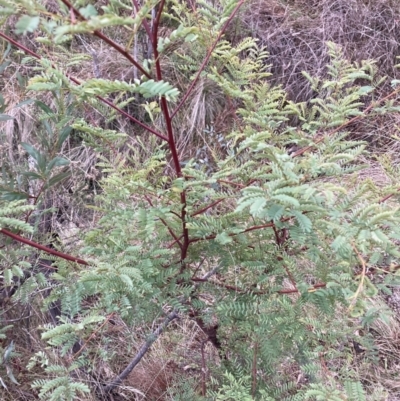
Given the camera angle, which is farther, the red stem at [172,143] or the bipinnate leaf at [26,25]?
the red stem at [172,143]

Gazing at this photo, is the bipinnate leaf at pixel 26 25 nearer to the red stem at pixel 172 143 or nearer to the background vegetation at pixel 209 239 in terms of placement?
the background vegetation at pixel 209 239

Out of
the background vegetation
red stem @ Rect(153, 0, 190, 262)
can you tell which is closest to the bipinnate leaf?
the background vegetation

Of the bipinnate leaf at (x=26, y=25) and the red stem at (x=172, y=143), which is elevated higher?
the bipinnate leaf at (x=26, y=25)

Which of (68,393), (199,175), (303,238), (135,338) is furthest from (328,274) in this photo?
(135,338)

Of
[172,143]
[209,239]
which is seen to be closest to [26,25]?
Answer: [172,143]

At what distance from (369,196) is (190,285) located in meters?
0.36

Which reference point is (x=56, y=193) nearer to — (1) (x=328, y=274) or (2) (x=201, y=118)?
(2) (x=201, y=118)

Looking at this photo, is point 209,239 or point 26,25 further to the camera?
point 209,239

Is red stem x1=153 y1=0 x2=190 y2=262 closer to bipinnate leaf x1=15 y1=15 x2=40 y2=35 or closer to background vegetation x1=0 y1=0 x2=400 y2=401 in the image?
background vegetation x1=0 y1=0 x2=400 y2=401

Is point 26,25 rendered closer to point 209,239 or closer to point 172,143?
point 172,143

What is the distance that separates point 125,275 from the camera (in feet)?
1.99

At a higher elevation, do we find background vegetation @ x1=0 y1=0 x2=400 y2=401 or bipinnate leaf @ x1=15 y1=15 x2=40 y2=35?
bipinnate leaf @ x1=15 y1=15 x2=40 y2=35

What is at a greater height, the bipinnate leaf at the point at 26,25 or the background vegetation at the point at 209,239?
the bipinnate leaf at the point at 26,25

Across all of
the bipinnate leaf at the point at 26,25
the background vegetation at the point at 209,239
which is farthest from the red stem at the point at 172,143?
the bipinnate leaf at the point at 26,25
